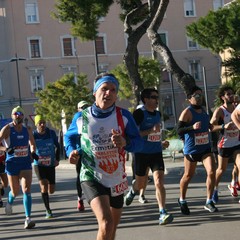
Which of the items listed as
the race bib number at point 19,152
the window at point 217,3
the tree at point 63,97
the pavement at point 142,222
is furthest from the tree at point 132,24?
the window at point 217,3

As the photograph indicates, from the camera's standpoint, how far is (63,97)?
44562 mm

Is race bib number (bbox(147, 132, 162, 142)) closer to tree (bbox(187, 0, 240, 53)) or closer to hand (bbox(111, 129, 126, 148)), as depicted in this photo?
hand (bbox(111, 129, 126, 148))

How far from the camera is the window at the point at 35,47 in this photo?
60.3m

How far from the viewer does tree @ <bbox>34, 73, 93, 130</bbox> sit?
44.2 m

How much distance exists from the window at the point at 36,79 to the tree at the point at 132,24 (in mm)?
39859

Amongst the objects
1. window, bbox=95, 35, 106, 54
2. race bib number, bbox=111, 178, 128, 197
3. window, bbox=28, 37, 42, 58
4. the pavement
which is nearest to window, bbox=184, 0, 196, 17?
window, bbox=95, 35, 106, 54

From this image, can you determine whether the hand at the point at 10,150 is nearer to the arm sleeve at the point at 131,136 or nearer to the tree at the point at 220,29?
the arm sleeve at the point at 131,136

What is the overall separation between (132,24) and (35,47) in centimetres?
4098

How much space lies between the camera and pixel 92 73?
202 feet

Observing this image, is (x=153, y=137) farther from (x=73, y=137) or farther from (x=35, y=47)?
(x=35, y=47)

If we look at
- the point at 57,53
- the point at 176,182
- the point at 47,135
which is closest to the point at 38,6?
the point at 57,53

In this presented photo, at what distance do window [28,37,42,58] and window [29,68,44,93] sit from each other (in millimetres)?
1399

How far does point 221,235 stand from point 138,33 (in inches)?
432

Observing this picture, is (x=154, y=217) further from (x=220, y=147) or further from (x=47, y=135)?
(x=47, y=135)
